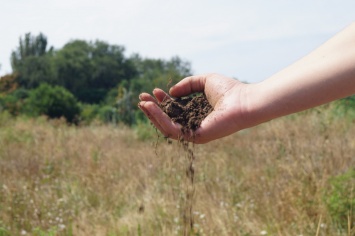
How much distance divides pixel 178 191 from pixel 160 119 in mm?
2148

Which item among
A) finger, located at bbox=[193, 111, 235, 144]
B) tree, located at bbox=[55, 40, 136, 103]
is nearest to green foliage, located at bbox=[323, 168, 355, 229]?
finger, located at bbox=[193, 111, 235, 144]

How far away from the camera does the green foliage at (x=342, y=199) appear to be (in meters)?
3.11

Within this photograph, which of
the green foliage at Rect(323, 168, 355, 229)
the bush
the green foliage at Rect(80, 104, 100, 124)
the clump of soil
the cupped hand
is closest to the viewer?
the cupped hand

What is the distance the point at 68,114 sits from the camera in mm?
21250

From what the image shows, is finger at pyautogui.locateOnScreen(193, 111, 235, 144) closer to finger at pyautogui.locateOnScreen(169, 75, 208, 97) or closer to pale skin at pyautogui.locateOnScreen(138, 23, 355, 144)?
pale skin at pyautogui.locateOnScreen(138, 23, 355, 144)

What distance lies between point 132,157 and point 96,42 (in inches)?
1708

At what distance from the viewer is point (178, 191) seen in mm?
3936

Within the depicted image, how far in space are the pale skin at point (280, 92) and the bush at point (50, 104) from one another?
62.3ft

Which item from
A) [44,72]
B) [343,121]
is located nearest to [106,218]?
[343,121]

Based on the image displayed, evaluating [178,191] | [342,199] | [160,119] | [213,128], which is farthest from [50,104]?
[213,128]

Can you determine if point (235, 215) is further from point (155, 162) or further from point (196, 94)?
point (155, 162)

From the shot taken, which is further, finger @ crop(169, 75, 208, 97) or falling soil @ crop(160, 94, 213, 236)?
finger @ crop(169, 75, 208, 97)

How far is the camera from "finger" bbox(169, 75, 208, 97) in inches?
81.4

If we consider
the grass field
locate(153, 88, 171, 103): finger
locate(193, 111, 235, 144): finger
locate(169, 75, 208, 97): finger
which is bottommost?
the grass field
